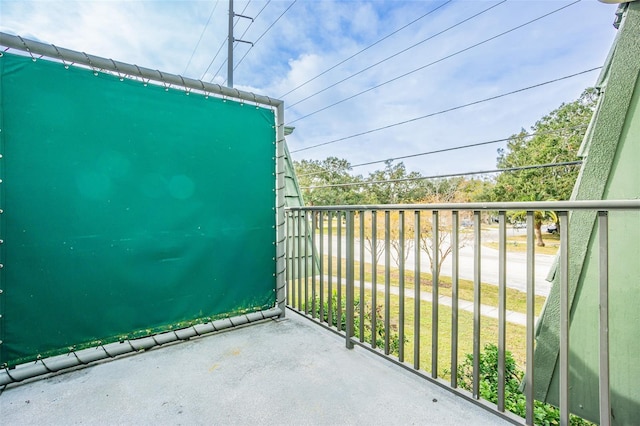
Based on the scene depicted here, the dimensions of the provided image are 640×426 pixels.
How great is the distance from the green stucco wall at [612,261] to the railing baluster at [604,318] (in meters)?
0.96

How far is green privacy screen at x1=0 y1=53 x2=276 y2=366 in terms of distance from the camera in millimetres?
1550

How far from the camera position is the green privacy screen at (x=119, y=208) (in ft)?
5.08

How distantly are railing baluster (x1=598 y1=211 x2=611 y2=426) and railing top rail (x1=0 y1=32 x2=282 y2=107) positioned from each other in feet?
7.10

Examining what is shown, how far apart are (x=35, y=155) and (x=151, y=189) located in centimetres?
57

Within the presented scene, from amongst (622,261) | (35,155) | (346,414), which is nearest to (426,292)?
(622,261)

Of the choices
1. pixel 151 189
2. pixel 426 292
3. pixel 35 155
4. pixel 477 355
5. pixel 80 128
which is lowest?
pixel 426 292

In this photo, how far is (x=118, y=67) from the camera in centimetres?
177

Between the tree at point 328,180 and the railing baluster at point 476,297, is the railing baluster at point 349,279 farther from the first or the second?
the tree at point 328,180

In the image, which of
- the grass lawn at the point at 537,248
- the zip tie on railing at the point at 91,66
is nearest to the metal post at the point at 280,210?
the zip tie on railing at the point at 91,66

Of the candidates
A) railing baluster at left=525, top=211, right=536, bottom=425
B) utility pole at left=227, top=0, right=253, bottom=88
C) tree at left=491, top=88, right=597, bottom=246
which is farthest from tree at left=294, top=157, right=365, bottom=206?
railing baluster at left=525, top=211, right=536, bottom=425

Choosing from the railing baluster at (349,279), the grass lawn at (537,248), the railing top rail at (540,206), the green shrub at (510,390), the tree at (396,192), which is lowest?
the grass lawn at (537,248)

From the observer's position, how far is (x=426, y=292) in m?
10.2

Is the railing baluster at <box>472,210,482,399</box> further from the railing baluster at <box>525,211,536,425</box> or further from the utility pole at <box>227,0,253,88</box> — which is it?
the utility pole at <box>227,0,253,88</box>

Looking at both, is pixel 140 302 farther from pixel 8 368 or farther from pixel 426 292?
pixel 426 292
